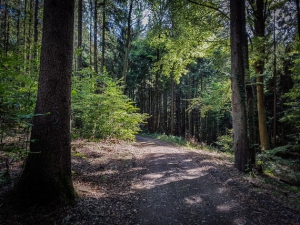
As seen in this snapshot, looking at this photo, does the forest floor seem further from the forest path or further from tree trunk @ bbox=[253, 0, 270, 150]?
tree trunk @ bbox=[253, 0, 270, 150]

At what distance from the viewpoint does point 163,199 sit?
405 centimetres

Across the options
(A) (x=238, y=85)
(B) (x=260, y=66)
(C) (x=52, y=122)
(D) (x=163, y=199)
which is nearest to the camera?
(C) (x=52, y=122)

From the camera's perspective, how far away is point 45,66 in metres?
3.30

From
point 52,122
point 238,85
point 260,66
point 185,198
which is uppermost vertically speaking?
point 260,66

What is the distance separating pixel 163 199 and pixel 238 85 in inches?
196

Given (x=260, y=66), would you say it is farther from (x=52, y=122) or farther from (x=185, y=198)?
(x=52, y=122)

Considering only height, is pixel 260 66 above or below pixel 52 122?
above

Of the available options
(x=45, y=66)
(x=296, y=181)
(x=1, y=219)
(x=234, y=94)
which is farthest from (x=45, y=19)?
(x=296, y=181)

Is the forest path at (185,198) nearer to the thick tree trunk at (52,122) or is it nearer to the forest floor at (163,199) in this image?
the forest floor at (163,199)

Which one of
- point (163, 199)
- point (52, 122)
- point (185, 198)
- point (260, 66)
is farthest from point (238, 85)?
point (52, 122)

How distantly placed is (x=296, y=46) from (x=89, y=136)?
13002mm

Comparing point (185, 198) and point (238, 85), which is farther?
point (238, 85)

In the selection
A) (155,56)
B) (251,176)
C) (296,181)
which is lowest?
(296,181)

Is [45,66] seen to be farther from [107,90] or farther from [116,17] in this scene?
[116,17]
